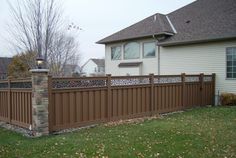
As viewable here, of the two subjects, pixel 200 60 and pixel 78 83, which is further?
pixel 200 60

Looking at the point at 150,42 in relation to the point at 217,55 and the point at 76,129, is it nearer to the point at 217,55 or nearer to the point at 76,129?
the point at 217,55

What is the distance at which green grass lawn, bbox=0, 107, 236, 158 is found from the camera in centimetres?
662

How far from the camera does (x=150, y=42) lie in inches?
757

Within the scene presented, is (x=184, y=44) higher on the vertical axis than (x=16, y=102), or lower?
higher

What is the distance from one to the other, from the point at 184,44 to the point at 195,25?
1.78 m

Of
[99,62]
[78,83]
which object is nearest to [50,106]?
[78,83]

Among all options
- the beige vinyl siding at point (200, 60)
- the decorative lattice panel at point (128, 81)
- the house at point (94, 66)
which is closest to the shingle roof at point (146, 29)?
the beige vinyl siding at point (200, 60)

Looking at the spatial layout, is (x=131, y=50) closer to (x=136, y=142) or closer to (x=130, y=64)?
(x=130, y=64)

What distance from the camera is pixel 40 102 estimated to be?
8.62 metres

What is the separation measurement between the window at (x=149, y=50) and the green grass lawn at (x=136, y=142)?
965 centimetres

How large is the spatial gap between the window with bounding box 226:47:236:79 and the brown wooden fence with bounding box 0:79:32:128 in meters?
10.4

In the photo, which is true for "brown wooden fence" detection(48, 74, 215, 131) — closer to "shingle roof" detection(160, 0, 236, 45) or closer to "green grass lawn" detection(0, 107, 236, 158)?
"green grass lawn" detection(0, 107, 236, 158)

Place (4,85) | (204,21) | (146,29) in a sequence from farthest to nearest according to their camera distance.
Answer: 1. (146,29)
2. (204,21)
3. (4,85)

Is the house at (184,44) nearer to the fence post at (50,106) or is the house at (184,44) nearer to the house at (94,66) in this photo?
the fence post at (50,106)
